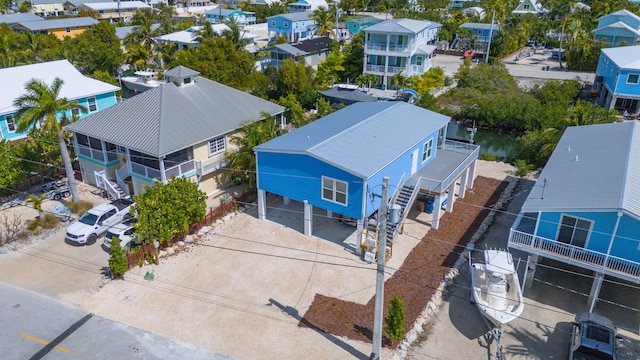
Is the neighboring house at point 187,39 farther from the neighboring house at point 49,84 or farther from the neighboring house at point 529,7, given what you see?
the neighboring house at point 529,7

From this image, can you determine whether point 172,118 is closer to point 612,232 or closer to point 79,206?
point 79,206

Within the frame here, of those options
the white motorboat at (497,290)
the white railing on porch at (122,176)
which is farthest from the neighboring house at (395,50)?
the white motorboat at (497,290)

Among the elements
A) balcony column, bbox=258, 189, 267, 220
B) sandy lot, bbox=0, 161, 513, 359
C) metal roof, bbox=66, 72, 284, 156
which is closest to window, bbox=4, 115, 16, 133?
metal roof, bbox=66, 72, 284, 156

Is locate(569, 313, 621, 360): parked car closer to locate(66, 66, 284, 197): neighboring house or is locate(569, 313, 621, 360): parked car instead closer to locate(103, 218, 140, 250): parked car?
locate(103, 218, 140, 250): parked car

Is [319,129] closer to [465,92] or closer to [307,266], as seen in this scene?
[307,266]

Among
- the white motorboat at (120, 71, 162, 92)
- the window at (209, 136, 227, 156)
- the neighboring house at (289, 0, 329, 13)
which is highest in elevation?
the neighboring house at (289, 0, 329, 13)

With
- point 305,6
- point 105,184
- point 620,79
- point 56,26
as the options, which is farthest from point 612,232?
point 305,6
